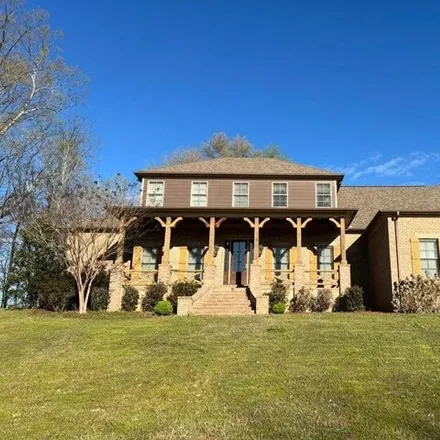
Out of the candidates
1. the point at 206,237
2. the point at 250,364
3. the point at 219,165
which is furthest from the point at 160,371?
the point at 219,165

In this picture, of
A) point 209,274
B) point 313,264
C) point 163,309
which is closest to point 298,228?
point 313,264

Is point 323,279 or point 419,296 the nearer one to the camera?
point 419,296

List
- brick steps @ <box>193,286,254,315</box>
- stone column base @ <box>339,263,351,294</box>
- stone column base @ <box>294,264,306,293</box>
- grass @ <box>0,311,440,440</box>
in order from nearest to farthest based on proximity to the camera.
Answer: grass @ <box>0,311,440,440</box> < brick steps @ <box>193,286,254,315</box> < stone column base @ <box>339,263,351,294</box> < stone column base @ <box>294,264,306,293</box>

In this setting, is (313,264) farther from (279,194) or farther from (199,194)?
(199,194)

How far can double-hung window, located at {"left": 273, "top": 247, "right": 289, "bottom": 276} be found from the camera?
72.2ft

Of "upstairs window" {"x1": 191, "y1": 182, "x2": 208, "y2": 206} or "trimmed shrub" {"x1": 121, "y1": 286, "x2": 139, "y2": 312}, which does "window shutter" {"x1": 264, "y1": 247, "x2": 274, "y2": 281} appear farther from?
"trimmed shrub" {"x1": 121, "y1": 286, "x2": 139, "y2": 312}

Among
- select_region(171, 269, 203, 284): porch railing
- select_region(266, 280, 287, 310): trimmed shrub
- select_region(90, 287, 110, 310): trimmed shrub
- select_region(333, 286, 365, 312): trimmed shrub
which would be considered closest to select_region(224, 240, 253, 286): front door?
select_region(171, 269, 203, 284): porch railing

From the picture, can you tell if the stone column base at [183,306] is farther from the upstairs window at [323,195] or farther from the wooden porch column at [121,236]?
the upstairs window at [323,195]

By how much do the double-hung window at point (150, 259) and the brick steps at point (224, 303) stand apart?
4.29 metres

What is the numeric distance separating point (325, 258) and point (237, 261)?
4379mm

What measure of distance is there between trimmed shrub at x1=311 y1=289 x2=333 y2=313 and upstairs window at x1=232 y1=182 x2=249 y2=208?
6.00 meters

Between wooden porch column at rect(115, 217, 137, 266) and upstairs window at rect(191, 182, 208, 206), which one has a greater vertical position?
upstairs window at rect(191, 182, 208, 206)

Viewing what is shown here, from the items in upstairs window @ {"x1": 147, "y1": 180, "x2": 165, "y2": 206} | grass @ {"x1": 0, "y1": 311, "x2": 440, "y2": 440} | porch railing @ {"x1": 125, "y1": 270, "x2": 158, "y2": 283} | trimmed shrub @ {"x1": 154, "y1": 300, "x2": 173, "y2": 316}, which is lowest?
grass @ {"x1": 0, "y1": 311, "x2": 440, "y2": 440}

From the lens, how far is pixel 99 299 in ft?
62.4
